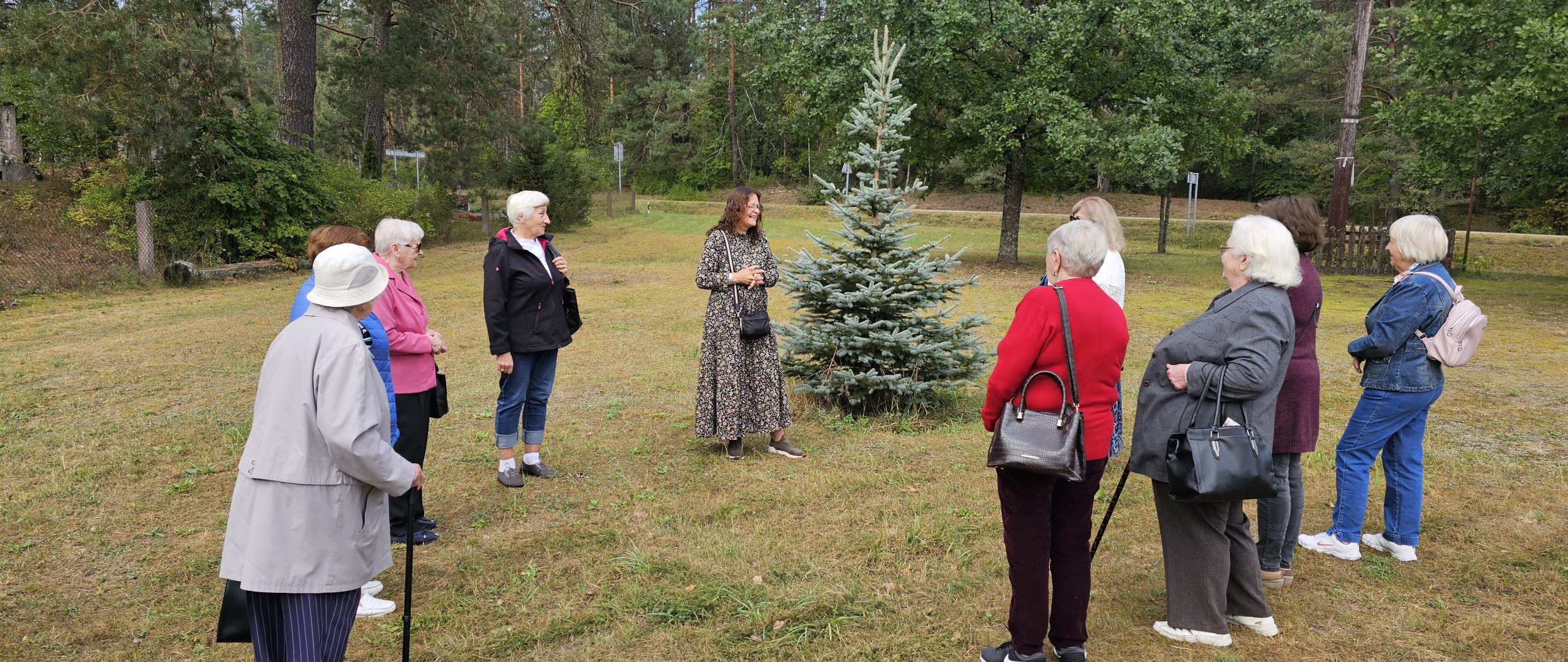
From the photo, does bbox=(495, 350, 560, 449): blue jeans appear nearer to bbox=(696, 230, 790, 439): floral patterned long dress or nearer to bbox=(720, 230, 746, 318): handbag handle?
bbox=(696, 230, 790, 439): floral patterned long dress

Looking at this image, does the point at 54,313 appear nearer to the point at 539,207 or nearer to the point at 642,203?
the point at 539,207

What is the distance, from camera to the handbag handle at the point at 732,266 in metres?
6.00

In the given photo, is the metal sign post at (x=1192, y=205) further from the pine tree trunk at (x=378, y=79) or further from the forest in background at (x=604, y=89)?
the pine tree trunk at (x=378, y=79)

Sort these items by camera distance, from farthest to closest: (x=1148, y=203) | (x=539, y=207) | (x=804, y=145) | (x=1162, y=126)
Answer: (x=804, y=145), (x=1148, y=203), (x=1162, y=126), (x=539, y=207)

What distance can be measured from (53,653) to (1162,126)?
60.1ft

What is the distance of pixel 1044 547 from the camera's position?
3.39 metres

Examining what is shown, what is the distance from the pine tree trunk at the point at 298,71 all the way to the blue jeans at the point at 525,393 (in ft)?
51.7

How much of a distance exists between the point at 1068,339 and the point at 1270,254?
929 millimetres

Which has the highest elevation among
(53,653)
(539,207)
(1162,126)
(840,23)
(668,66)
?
(668,66)

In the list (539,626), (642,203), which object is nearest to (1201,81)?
(539,626)

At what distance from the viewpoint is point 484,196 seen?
27359 mm

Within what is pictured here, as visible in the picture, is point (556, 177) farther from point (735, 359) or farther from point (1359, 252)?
point (735, 359)

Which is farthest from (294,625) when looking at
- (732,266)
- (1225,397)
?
(732,266)

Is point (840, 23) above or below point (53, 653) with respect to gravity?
above
